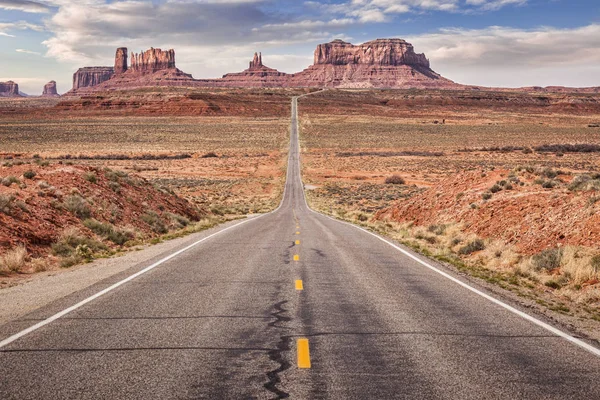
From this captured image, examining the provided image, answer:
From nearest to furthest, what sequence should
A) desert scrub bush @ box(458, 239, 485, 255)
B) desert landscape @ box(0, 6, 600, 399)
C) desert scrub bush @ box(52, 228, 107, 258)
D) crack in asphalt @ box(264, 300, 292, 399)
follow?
crack in asphalt @ box(264, 300, 292, 399), desert landscape @ box(0, 6, 600, 399), desert scrub bush @ box(52, 228, 107, 258), desert scrub bush @ box(458, 239, 485, 255)


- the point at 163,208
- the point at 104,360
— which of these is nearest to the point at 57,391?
the point at 104,360

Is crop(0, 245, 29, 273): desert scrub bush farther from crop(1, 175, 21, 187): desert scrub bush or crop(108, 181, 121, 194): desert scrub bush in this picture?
crop(108, 181, 121, 194): desert scrub bush

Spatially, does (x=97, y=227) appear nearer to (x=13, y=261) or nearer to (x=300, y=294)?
(x=13, y=261)

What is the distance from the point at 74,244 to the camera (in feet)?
53.2

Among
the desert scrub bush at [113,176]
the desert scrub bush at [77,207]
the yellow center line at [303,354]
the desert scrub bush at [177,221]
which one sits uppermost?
the desert scrub bush at [113,176]

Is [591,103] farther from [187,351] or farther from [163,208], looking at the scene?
[187,351]

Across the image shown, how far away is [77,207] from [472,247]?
13.2 metres

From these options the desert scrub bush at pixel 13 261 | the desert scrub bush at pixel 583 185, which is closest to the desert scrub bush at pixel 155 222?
the desert scrub bush at pixel 13 261

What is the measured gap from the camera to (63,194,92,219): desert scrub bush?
18.9 metres

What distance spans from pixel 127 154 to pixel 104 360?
8211cm

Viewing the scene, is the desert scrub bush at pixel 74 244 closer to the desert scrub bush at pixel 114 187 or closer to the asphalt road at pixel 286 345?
the asphalt road at pixel 286 345

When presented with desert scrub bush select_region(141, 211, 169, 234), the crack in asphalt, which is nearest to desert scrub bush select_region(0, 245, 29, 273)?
the crack in asphalt

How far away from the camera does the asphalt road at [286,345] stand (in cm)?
534

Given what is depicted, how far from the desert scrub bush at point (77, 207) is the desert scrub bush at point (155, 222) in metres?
3.33
